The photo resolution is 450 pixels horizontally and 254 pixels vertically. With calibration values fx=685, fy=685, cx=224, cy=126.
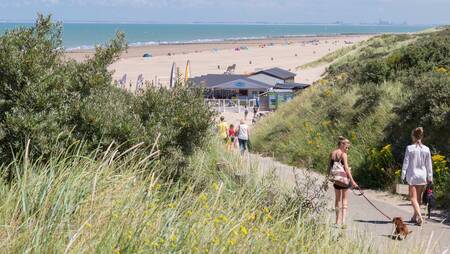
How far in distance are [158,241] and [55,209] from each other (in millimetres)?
704

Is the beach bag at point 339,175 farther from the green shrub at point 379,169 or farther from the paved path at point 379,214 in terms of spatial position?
the green shrub at point 379,169

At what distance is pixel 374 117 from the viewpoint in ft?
51.6

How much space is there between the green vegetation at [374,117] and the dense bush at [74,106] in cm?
519

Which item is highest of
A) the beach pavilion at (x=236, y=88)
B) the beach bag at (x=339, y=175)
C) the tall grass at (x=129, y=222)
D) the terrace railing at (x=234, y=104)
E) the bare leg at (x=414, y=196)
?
the tall grass at (x=129, y=222)

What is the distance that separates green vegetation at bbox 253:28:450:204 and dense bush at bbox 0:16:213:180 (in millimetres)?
5187

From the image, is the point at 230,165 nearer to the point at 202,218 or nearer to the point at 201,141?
the point at 201,141

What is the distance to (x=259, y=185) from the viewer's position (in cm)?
660

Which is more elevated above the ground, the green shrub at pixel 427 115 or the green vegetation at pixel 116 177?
the green vegetation at pixel 116 177

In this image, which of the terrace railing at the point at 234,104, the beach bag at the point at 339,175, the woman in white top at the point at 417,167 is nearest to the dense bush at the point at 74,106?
the beach bag at the point at 339,175

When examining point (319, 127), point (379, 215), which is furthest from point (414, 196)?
point (319, 127)

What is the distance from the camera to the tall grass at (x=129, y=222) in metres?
3.91

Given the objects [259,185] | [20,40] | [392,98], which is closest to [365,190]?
[392,98]

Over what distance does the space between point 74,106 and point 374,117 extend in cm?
999

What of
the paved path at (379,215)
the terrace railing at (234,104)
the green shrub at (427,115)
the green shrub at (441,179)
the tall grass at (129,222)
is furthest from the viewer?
the terrace railing at (234,104)
